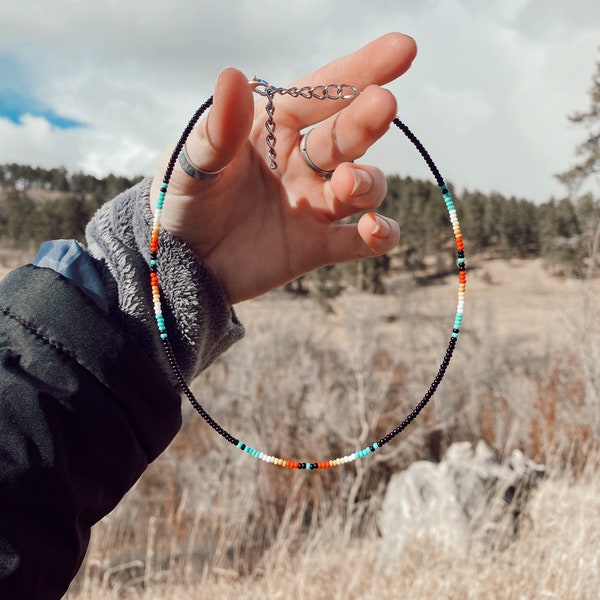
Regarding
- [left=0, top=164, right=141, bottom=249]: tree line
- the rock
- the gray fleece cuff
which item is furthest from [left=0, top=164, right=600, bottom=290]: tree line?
the gray fleece cuff

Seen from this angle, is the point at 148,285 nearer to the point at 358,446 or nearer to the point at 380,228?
the point at 380,228

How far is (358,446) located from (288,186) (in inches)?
335

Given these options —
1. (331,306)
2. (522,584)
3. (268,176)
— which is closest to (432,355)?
(331,306)

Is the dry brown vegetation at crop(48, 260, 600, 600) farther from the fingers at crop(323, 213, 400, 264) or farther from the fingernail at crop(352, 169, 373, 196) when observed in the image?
the fingernail at crop(352, 169, 373, 196)

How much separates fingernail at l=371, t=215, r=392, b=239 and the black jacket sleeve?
429 millimetres

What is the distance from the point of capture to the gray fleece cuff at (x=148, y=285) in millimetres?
1114

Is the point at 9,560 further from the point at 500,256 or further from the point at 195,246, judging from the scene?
the point at 500,256

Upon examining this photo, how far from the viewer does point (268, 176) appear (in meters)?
1.29

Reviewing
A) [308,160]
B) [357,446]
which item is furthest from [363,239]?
[357,446]

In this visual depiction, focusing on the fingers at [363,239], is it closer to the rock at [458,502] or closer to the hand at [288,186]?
the hand at [288,186]

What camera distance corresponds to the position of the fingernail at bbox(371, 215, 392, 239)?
1.14 metres

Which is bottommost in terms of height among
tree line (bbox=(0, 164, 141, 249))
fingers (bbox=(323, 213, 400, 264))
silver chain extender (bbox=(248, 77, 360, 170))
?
fingers (bbox=(323, 213, 400, 264))

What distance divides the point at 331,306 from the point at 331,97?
16.4 meters

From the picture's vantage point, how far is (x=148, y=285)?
115 cm
